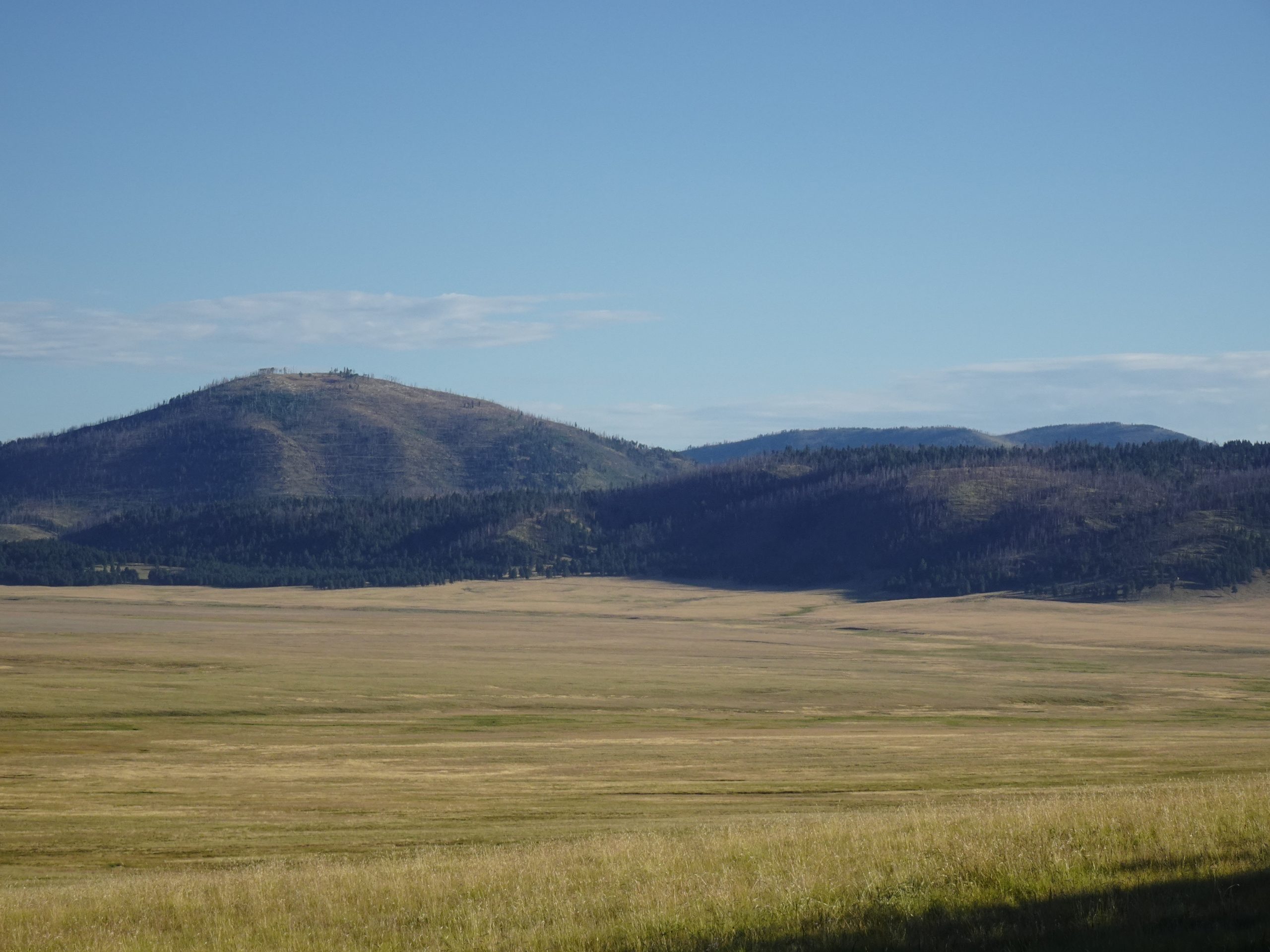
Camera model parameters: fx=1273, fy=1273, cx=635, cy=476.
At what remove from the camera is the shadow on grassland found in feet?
40.0

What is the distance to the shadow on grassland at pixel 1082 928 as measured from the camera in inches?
480

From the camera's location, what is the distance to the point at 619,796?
120 feet

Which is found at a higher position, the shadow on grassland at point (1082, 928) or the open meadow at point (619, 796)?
the shadow on grassland at point (1082, 928)

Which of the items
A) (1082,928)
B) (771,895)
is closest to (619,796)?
(771,895)

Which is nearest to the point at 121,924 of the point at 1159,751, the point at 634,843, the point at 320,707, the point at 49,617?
the point at 634,843

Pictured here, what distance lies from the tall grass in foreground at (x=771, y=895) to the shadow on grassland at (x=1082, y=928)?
1.2 inches

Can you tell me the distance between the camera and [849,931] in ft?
43.5

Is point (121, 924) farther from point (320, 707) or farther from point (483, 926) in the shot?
point (320, 707)

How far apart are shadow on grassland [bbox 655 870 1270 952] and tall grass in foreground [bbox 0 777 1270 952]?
0.10 feet

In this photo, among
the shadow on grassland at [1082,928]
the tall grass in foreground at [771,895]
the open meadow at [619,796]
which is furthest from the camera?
the open meadow at [619,796]

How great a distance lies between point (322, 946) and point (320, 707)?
56.1m

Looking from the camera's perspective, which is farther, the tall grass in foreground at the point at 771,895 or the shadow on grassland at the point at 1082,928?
the tall grass in foreground at the point at 771,895

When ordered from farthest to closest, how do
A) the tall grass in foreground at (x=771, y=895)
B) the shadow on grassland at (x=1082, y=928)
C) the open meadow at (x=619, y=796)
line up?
the open meadow at (x=619, y=796) < the tall grass in foreground at (x=771, y=895) < the shadow on grassland at (x=1082, y=928)

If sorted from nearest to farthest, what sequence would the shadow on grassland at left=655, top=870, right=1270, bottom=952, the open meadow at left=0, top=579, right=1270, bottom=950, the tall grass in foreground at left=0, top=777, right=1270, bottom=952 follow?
1. the shadow on grassland at left=655, top=870, right=1270, bottom=952
2. the tall grass in foreground at left=0, top=777, right=1270, bottom=952
3. the open meadow at left=0, top=579, right=1270, bottom=950
